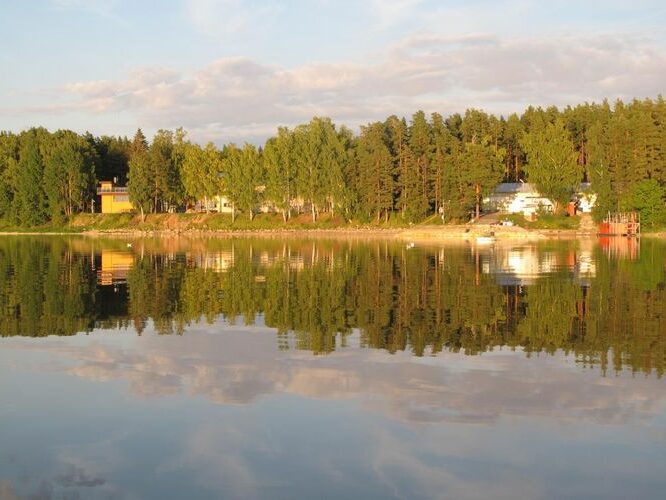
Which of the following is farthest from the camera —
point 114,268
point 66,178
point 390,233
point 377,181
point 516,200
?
point 66,178

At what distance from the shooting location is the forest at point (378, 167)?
354ft

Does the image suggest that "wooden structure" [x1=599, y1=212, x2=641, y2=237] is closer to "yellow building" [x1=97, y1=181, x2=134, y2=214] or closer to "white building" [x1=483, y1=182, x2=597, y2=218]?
"white building" [x1=483, y1=182, x2=597, y2=218]

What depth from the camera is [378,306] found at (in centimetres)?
3034

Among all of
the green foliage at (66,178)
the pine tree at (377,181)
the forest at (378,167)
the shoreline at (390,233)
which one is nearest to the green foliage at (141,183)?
the forest at (378,167)

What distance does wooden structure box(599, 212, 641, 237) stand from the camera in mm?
103438

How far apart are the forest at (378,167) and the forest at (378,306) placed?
61.3m

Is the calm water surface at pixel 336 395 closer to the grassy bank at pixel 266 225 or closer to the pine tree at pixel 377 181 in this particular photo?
the grassy bank at pixel 266 225

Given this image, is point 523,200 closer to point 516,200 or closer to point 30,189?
point 516,200

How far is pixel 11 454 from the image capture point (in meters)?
12.6

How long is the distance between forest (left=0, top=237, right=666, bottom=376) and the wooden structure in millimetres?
54646

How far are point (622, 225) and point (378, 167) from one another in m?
38.6

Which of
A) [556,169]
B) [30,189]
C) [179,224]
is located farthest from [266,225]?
[556,169]

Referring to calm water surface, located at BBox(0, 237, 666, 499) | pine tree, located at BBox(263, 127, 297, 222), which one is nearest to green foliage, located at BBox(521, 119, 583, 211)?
pine tree, located at BBox(263, 127, 297, 222)

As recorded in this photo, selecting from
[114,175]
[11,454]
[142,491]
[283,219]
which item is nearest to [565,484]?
[142,491]
